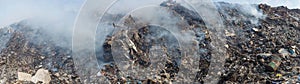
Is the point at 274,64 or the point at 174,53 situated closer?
the point at 274,64

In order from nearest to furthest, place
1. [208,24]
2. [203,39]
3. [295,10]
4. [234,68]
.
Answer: [234,68] → [203,39] → [208,24] → [295,10]

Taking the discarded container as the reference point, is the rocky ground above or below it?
above

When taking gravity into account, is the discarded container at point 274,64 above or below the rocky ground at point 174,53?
below

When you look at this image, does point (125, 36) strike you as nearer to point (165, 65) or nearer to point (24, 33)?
point (165, 65)

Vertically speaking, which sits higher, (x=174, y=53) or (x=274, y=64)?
(x=174, y=53)

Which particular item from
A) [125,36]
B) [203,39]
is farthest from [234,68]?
[125,36]

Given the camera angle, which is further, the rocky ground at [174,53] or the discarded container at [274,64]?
the discarded container at [274,64]
